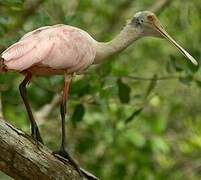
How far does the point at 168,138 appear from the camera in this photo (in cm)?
770

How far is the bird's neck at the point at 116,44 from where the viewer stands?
3.79 metres

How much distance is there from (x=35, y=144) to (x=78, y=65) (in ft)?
1.44

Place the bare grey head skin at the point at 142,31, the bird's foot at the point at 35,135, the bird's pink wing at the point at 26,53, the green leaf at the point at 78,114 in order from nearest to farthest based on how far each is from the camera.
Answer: the bird's pink wing at the point at 26,53, the bird's foot at the point at 35,135, the bare grey head skin at the point at 142,31, the green leaf at the point at 78,114

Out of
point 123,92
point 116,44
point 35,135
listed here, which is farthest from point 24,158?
point 123,92

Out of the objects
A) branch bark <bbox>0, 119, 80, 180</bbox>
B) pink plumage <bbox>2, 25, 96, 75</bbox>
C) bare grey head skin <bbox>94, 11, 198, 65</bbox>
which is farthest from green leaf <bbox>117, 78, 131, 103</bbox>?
branch bark <bbox>0, 119, 80, 180</bbox>

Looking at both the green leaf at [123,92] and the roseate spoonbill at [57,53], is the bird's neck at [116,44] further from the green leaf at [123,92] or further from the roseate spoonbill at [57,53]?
the green leaf at [123,92]

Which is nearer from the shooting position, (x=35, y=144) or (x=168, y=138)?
(x=35, y=144)

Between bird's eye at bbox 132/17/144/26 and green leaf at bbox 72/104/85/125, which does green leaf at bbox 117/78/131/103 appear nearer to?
green leaf at bbox 72/104/85/125

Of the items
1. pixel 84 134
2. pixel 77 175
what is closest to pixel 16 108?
pixel 84 134

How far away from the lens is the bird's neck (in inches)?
149

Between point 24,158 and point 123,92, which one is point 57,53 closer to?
point 24,158

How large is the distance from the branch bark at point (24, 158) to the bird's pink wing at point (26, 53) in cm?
29

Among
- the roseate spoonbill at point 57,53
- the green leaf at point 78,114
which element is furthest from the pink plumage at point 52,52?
the green leaf at point 78,114

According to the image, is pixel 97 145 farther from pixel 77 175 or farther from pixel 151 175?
pixel 77 175
